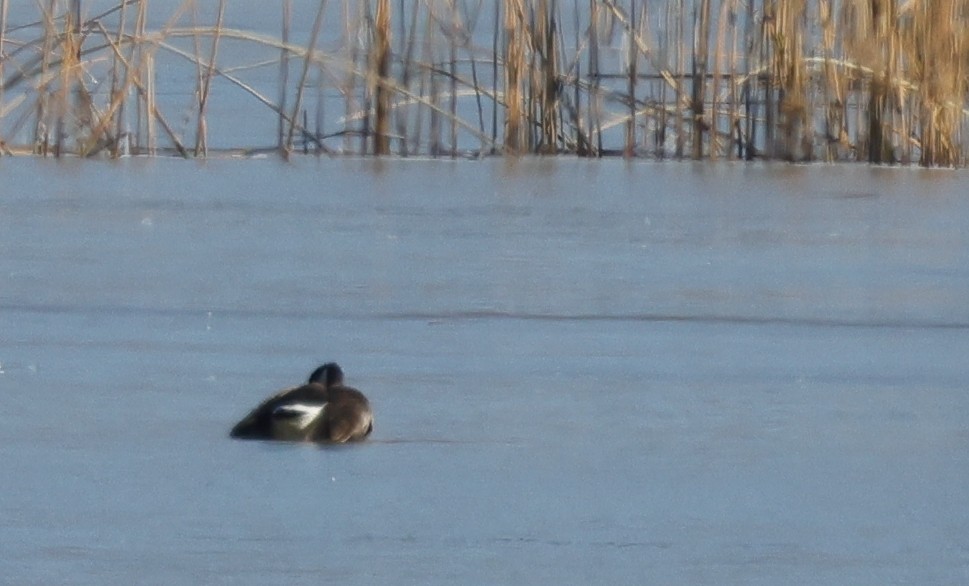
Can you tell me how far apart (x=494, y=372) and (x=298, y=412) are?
101 cm

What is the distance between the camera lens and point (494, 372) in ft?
19.4

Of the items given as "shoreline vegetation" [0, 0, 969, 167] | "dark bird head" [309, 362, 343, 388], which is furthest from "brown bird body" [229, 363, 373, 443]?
"shoreline vegetation" [0, 0, 969, 167]

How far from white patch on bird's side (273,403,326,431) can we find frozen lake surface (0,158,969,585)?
0.21 ft

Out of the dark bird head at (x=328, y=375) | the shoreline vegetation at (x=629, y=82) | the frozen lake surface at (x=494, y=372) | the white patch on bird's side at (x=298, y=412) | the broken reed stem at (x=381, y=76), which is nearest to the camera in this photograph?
the frozen lake surface at (x=494, y=372)

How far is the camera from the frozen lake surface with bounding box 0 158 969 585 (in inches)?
160

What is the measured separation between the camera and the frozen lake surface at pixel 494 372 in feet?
13.3

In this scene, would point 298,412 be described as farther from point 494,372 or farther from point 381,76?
point 381,76

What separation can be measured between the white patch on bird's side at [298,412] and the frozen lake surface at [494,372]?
0.06 meters

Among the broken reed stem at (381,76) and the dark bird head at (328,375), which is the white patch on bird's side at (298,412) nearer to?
the dark bird head at (328,375)

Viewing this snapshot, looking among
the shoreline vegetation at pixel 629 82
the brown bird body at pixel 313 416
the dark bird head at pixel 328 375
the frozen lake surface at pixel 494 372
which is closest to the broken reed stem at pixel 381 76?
the shoreline vegetation at pixel 629 82

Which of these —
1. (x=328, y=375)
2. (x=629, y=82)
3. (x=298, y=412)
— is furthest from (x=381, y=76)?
(x=298, y=412)

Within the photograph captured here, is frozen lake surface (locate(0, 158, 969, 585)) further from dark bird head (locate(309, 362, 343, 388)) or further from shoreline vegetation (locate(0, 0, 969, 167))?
shoreline vegetation (locate(0, 0, 969, 167))

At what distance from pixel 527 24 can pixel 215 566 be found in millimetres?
6846

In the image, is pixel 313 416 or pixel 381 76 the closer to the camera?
pixel 313 416
